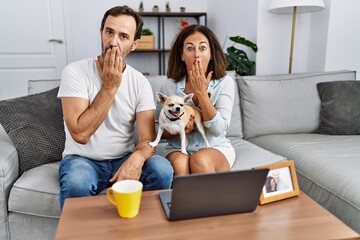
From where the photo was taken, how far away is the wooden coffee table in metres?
0.81

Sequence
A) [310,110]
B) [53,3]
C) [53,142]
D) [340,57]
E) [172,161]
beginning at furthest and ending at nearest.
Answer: [53,3] < [340,57] < [310,110] < [53,142] < [172,161]

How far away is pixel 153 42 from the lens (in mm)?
3867

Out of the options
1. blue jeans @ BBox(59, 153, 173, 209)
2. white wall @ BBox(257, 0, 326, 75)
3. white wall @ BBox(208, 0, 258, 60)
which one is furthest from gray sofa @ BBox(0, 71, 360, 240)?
white wall @ BBox(208, 0, 258, 60)

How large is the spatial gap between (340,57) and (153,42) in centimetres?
218

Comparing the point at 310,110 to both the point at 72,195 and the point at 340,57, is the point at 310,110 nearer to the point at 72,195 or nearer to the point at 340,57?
the point at 340,57

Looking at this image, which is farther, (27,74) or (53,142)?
(27,74)

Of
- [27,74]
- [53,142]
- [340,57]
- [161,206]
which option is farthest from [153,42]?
[161,206]

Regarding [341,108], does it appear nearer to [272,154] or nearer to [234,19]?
[272,154]

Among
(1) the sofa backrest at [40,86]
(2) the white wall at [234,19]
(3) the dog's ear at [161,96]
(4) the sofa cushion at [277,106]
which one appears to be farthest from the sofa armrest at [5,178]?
(2) the white wall at [234,19]

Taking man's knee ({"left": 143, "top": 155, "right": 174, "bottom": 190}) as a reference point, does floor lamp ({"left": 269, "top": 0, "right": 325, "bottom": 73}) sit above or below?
above

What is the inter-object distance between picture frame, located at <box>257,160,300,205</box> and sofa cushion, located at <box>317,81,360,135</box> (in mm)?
1137

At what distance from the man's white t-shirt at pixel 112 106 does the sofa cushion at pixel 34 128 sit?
0.21 metres

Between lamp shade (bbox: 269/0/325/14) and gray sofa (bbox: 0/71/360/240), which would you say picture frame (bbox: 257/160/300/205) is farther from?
lamp shade (bbox: 269/0/325/14)

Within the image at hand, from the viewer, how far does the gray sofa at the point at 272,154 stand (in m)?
1.31
